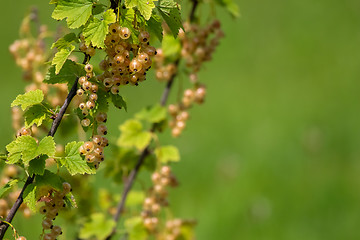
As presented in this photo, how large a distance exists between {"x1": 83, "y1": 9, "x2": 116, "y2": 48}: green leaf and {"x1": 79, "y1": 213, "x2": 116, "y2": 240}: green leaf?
136 cm

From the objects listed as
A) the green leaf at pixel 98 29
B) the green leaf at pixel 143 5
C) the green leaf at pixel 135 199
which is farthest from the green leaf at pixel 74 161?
the green leaf at pixel 135 199

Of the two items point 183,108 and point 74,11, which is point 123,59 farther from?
point 183,108

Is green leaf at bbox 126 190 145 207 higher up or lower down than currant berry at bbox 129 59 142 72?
higher up

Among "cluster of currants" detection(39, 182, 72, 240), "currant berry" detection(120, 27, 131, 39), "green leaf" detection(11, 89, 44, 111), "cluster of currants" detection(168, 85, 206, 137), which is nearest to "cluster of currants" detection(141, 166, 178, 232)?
"cluster of currants" detection(168, 85, 206, 137)

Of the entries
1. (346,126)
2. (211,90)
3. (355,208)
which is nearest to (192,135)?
(211,90)

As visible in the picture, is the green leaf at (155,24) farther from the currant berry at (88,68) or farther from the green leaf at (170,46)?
the green leaf at (170,46)

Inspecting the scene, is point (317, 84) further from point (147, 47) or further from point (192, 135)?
point (147, 47)

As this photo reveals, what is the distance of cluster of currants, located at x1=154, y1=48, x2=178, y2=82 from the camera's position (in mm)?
2904

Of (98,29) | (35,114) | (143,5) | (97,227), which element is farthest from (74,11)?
(97,227)

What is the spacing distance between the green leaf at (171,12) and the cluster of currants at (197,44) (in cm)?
110

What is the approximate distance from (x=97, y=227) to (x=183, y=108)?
83 centimetres

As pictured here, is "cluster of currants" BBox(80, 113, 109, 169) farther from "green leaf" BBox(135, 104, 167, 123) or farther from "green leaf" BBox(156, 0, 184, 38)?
"green leaf" BBox(135, 104, 167, 123)

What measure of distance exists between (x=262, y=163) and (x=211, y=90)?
6.63 ft

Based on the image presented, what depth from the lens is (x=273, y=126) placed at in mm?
6160
